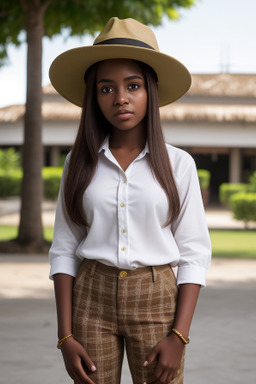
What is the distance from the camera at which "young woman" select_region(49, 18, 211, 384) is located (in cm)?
223

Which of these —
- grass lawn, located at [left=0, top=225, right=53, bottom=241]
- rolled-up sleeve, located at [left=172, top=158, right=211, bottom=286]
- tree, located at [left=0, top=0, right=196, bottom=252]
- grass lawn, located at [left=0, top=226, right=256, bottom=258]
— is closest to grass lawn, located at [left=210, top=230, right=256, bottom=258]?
grass lawn, located at [left=0, top=226, right=256, bottom=258]

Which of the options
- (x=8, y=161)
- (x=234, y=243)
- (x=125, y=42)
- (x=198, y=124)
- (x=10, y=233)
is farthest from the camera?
(x=198, y=124)

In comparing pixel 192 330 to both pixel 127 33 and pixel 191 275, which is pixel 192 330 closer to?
pixel 191 275

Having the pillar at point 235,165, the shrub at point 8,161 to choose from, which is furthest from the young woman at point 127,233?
the pillar at point 235,165

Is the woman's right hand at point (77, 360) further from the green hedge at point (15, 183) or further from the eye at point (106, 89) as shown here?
the green hedge at point (15, 183)

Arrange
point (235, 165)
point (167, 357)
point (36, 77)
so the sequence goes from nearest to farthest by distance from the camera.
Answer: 1. point (167, 357)
2. point (36, 77)
3. point (235, 165)

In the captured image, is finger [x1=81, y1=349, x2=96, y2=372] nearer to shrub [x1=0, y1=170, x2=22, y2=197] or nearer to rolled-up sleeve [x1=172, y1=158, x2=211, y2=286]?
rolled-up sleeve [x1=172, y1=158, x2=211, y2=286]

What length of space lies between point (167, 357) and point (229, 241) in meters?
11.4

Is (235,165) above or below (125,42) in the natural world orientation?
below

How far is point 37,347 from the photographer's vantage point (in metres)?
5.01

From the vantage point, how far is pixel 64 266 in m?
2.33

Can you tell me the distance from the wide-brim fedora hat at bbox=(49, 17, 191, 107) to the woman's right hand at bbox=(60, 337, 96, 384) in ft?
3.22

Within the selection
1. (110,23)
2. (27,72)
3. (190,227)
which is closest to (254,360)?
(190,227)

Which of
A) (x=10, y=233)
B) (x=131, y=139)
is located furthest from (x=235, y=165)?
(x=131, y=139)
